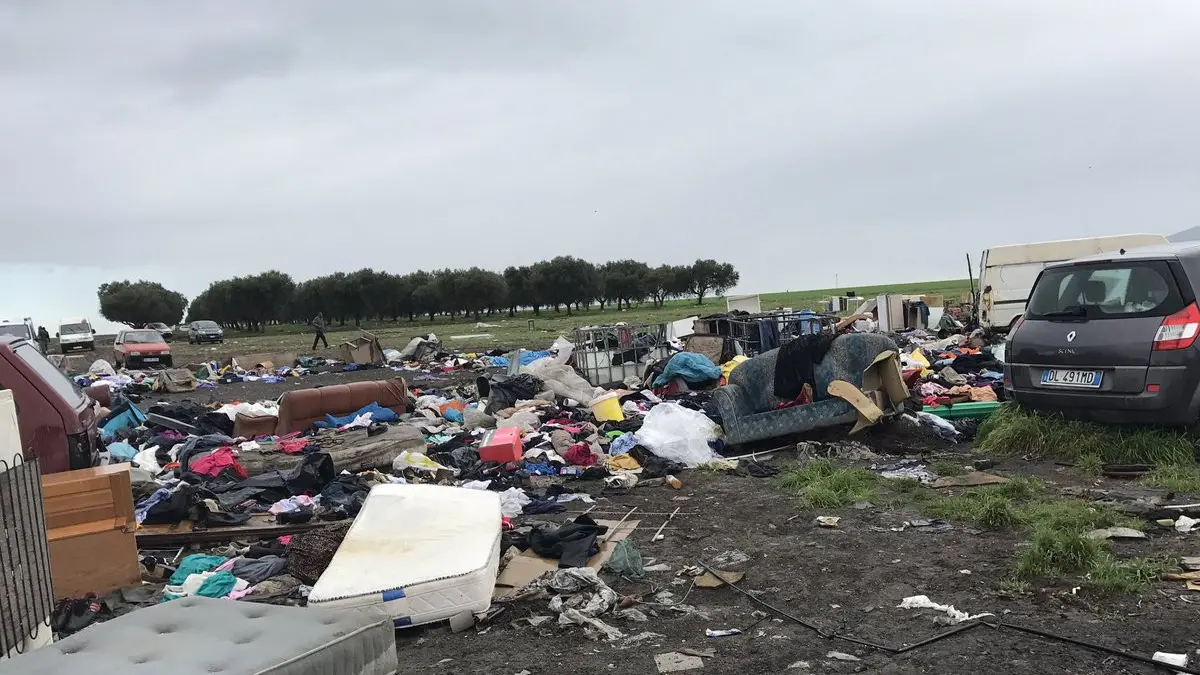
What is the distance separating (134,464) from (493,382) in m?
5.05

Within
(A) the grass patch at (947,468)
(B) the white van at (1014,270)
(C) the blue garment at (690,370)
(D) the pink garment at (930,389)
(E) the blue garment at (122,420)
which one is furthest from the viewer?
(B) the white van at (1014,270)

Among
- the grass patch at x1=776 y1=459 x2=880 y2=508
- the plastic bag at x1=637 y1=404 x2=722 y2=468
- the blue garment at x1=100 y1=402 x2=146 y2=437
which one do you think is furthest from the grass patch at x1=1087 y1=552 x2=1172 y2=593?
the blue garment at x1=100 y1=402 x2=146 y2=437

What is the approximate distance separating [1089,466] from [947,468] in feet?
3.53

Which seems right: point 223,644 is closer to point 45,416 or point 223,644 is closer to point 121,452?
point 45,416

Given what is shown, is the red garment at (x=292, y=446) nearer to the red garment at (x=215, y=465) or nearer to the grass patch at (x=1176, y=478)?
the red garment at (x=215, y=465)

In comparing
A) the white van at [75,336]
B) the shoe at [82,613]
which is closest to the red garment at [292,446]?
the shoe at [82,613]

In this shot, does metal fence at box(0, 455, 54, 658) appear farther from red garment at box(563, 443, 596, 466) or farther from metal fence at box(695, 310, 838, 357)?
metal fence at box(695, 310, 838, 357)

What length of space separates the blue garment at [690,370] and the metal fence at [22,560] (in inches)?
395

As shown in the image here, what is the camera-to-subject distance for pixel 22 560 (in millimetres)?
3197

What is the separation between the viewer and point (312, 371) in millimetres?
23000

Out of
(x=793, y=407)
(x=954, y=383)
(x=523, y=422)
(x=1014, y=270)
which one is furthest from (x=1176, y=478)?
(x=1014, y=270)

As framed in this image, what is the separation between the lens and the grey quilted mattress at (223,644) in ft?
8.28

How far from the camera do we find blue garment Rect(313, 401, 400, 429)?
36.2 feet

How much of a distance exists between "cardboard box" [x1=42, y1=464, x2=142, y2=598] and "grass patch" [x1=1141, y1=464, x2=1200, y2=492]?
7298mm
